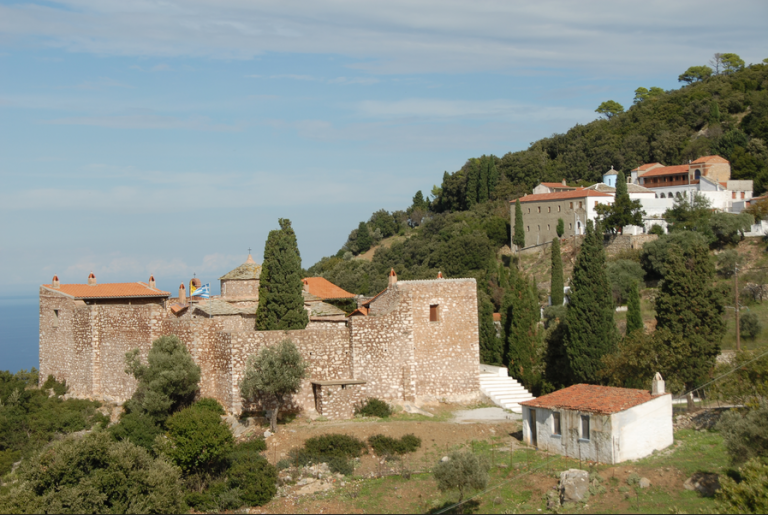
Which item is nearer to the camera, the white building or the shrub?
the white building

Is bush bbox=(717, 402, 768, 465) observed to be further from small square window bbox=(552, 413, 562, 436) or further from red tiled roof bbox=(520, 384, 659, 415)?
small square window bbox=(552, 413, 562, 436)

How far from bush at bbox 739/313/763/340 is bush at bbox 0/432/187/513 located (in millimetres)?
30536

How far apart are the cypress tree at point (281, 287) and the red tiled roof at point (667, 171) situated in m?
54.3

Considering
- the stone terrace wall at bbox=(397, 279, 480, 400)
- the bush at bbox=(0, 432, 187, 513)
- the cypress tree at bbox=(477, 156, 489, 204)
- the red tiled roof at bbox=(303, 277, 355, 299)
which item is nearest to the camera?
the bush at bbox=(0, 432, 187, 513)

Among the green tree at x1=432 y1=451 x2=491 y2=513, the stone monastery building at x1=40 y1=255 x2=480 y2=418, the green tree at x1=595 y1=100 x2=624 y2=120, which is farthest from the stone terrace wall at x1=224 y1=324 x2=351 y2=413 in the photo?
the green tree at x1=595 y1=100 x2=624 y2=120

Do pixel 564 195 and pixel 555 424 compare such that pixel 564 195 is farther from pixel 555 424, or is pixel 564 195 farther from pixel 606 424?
pixel 606 424

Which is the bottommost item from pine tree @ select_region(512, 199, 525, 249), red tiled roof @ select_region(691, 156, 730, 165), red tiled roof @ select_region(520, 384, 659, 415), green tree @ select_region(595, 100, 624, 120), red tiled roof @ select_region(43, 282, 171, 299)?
red tiled roof @ select_region(520, 384, 659, 415)

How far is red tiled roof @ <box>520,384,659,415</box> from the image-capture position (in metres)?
20.3

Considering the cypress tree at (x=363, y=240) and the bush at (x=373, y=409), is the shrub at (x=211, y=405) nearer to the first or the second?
the bush at (x=373, y=409)

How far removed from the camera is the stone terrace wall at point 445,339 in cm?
2594

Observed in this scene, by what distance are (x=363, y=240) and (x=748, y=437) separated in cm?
7255

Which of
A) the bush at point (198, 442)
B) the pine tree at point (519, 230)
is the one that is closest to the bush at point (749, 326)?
the bush at point (198, 442)

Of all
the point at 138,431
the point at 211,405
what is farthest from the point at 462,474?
the point at 138,431

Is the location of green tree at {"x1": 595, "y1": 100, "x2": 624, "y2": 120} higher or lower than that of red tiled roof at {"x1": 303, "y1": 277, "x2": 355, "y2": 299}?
higher
